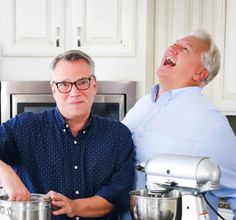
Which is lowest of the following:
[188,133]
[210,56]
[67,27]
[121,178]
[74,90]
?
[121,178]

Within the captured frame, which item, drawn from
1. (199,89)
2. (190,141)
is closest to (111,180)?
(190,141)

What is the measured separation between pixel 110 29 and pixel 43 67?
0.39 m

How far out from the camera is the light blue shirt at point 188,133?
4.38ft

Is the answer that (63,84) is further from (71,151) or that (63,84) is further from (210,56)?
(210,56)

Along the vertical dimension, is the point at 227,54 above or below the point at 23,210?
above

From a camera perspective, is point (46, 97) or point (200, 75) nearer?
point (200, 75)

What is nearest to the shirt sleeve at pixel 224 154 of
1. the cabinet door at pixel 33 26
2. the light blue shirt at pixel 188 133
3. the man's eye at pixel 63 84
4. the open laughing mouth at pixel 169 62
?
the light blue shirt at pixel 188 133

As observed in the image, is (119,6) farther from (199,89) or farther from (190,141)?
(190,141)

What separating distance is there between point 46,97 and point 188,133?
100cm

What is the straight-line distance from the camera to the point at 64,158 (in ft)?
4.29

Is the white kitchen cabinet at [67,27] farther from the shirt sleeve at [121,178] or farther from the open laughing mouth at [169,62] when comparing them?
the shirt sleeve at [121,178]

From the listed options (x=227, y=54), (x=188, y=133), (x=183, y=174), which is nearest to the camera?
(x=183, y=174)

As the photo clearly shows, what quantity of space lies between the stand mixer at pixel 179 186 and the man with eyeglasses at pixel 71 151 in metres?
0.32

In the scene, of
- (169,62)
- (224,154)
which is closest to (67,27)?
(169,62)
